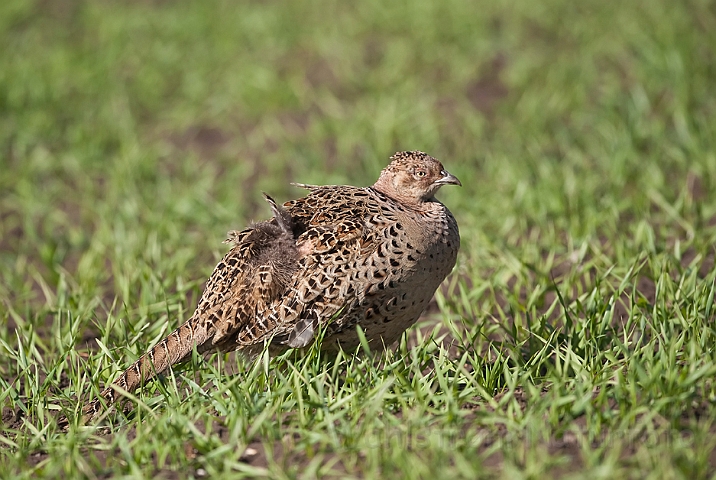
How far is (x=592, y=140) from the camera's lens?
6699 mm

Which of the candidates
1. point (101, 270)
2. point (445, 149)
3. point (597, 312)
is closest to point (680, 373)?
point (597, 312)

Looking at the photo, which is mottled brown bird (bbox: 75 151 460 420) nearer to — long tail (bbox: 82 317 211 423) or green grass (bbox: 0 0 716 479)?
long tail (bbox: 82 317 211 423)

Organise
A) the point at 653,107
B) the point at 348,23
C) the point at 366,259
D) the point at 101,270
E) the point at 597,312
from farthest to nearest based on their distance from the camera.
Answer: the point at 348,23 → the point at 653,107 → the point at 101,270 → the point at 597,312 → the point at 366,259

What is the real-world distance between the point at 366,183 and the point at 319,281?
9.95 ft

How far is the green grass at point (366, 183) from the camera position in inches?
117

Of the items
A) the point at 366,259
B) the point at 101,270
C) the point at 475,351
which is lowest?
the point at 101,270

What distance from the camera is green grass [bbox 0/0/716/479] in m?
2.97

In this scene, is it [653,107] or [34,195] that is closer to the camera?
[34,195]

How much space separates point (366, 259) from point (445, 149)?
3.54 meters

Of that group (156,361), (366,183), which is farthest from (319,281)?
(366,183)

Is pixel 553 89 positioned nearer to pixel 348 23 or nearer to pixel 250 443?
pixel 348 23

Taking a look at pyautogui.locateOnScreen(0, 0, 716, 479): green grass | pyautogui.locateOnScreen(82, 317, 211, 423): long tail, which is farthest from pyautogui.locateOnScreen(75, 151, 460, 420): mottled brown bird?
pyautogui.locateOnScreen(0, 0, 716, 479): green grass

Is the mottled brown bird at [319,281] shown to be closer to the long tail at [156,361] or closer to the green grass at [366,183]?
the long tail at [156,361]

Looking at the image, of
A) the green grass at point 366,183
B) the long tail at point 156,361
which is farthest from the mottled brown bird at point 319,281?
the green grass at point 366,183
